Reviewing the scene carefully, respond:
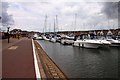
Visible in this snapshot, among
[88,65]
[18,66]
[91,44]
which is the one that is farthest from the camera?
[91,44]

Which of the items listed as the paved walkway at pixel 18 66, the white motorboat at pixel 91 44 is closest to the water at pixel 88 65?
the paved walkway at pixel 18 66

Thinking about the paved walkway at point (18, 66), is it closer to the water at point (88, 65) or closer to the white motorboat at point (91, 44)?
the water at point (88, 65)

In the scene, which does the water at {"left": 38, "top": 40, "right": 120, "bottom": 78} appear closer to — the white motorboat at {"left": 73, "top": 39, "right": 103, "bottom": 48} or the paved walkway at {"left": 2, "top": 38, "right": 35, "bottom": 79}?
the paved walkway at {"left": 2, "top": 38, "right": 35, "bottom": 79}

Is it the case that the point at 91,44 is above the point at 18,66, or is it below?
above

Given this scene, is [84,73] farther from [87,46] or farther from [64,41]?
[64,41]

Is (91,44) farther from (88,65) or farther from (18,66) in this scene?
(18,66)

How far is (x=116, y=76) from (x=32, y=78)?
311 inches

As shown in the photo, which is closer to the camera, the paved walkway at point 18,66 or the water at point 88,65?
the paved walkway at point 18,66

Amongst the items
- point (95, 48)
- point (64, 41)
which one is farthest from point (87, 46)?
point (64, 41)

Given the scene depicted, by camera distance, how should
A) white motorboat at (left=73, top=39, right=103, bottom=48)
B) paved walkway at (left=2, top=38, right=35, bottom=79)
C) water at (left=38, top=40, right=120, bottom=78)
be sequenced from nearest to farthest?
1. paved walkway at (left=2, top=38, right=35, bottom=79)
2. water at (left=38, top=40, right=120, bottom=78)
3. white motorboat at (left=73, top=39, right=103, bottom=48)

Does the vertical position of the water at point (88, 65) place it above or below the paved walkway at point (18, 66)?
below

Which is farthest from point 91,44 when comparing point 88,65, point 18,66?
point 18,66

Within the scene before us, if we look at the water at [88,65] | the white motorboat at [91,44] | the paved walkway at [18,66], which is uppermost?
the white motorboat at [91,44]

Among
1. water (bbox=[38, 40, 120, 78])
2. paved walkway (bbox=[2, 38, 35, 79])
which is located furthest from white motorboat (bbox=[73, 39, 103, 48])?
paved walkway (bbox=[2, 38, 35, 79])
